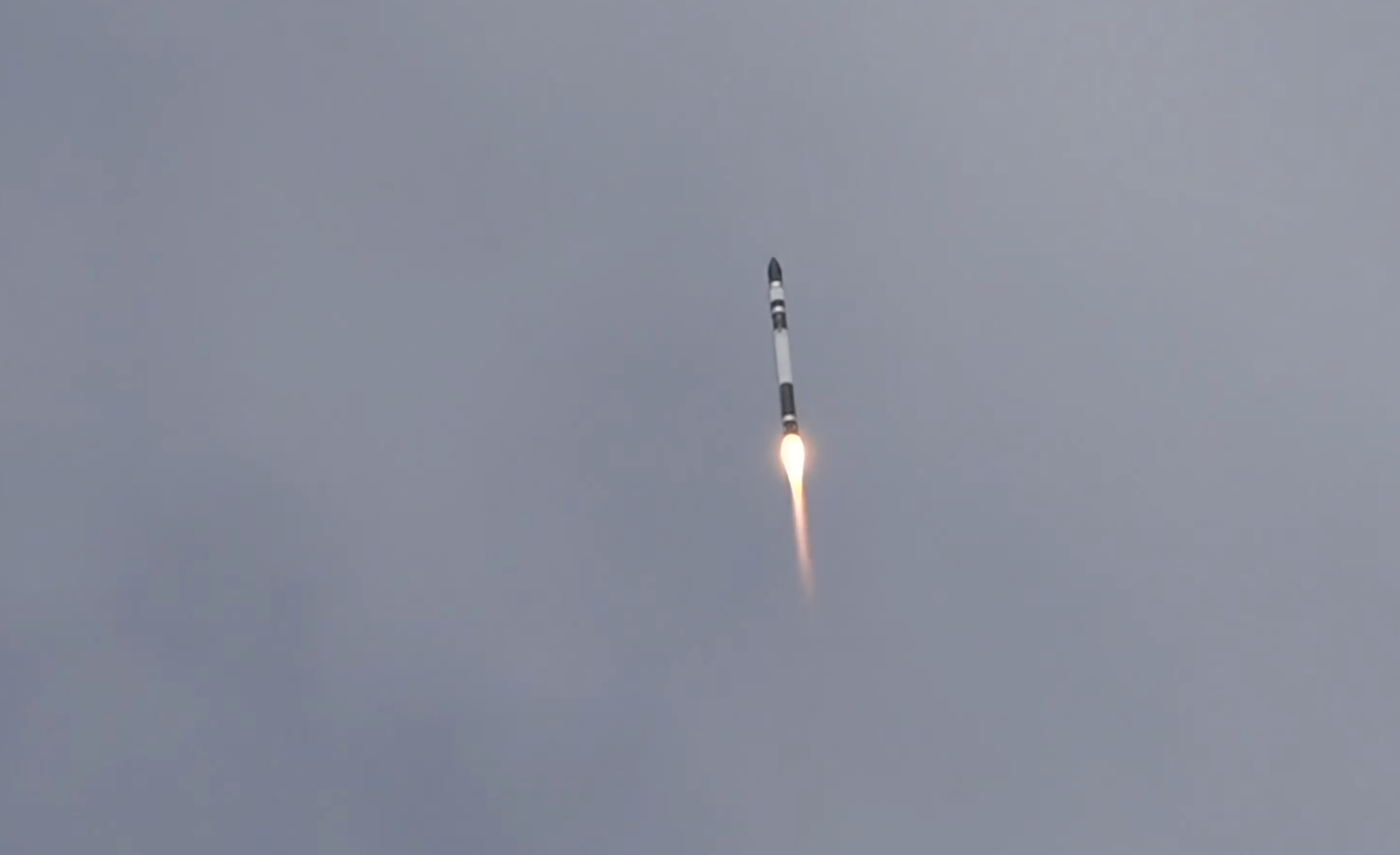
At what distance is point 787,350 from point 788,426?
4.84m

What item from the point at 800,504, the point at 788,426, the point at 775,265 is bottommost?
the point at 800,504

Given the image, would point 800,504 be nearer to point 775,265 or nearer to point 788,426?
point 788,426

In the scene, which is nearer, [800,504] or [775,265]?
[800,504]

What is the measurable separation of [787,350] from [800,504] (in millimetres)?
12762

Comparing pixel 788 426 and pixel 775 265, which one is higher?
pixel 775 265

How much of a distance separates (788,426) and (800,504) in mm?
8599

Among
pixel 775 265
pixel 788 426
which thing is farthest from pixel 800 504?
pixel 775 265

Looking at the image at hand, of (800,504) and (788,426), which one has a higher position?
(788,426)

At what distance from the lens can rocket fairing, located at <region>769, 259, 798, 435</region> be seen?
358ft

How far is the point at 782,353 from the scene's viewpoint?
11006cm

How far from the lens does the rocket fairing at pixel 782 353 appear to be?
109250mm

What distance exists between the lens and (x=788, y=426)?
109312mm

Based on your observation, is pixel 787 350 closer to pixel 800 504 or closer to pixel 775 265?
pixel 775 265

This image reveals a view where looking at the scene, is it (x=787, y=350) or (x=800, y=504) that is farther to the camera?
(x=787, y=350)
